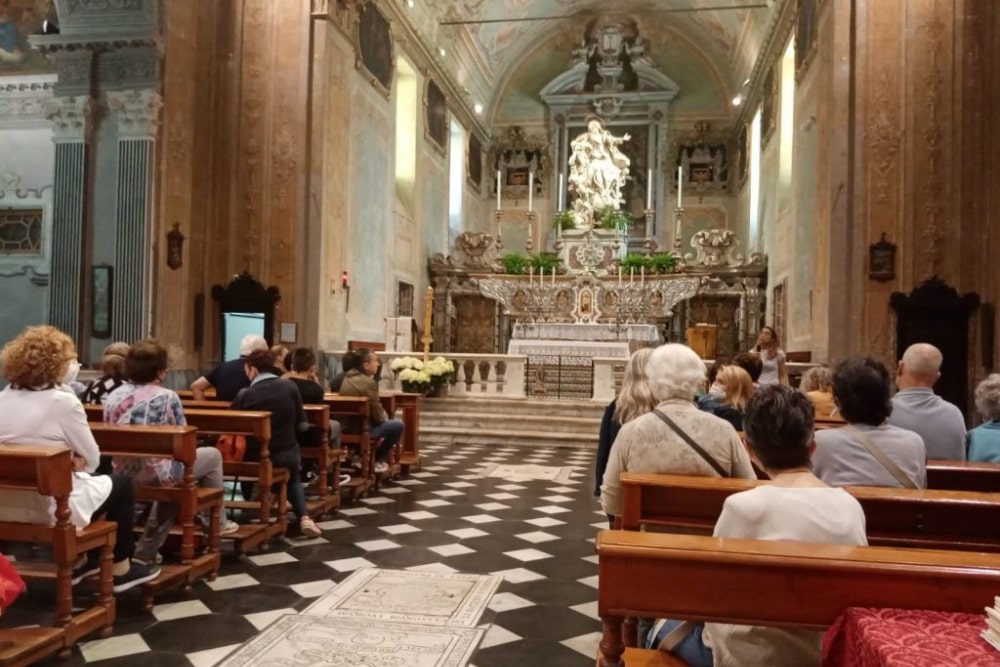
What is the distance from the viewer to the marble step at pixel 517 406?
38.9 ft

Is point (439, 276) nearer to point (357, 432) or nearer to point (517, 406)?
point (517, 406)

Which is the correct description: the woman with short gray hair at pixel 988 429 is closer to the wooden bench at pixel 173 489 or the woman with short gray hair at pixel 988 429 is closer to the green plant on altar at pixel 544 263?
the wooden bench at pixel 173 489

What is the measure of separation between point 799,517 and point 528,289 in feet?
52.0

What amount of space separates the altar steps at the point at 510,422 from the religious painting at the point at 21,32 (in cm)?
813

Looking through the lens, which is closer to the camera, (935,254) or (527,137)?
(935,254)

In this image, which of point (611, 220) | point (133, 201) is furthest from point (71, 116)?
point (611, 220)

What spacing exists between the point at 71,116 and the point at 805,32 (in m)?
11.1

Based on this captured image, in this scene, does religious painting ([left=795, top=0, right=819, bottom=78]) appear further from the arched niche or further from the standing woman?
the arched niche

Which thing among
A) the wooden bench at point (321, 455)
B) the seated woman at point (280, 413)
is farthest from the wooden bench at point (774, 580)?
the wooden bench at point (321, 455)

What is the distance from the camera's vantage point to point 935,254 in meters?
9.28

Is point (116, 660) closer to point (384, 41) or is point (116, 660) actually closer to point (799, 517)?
point (799, 517)

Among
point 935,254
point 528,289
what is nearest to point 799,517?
point 935,254

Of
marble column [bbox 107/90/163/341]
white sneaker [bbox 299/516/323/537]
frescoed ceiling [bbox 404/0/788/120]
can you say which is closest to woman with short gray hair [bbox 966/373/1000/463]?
white sneaker [bbox 299/516/323/537]

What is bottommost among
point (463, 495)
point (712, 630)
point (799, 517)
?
point (463, 495)
